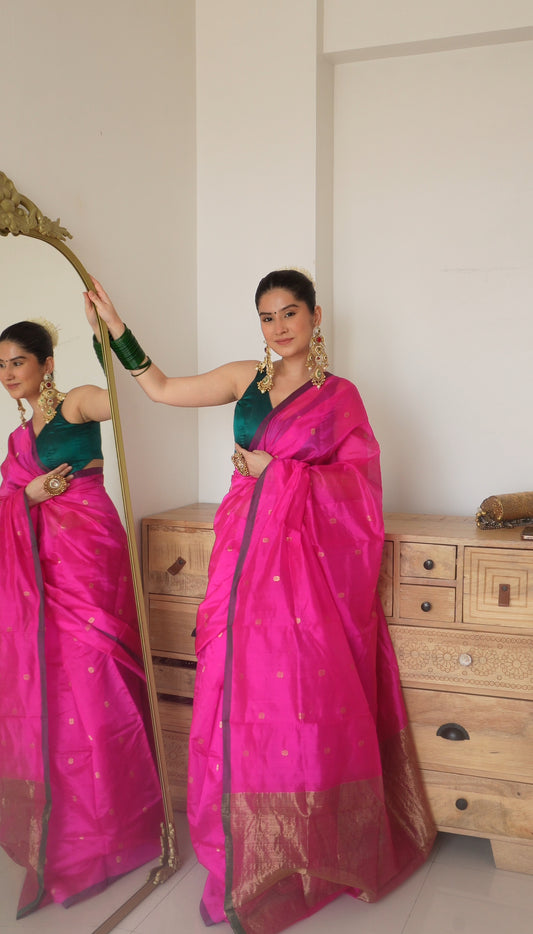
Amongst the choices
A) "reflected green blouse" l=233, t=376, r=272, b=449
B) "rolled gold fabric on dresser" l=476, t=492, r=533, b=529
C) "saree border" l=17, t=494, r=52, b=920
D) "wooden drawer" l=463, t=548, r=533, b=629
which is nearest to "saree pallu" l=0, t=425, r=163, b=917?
"saree border" l=17, t=494, r=52, b=920

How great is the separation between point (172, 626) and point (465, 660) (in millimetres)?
911

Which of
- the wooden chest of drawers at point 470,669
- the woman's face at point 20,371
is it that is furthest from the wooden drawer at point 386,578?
the woman's face at point 20,371

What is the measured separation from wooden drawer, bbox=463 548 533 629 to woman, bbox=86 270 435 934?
0.89 feet

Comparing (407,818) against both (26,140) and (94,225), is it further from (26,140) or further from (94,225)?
A: (26,140)

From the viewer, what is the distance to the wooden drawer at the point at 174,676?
2604 mm

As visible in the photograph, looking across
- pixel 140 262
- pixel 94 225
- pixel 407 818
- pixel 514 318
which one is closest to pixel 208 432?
pixel 140 262

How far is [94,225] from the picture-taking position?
241 cm

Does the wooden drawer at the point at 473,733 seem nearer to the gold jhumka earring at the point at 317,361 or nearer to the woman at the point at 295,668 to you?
the woman at the point at 295,668

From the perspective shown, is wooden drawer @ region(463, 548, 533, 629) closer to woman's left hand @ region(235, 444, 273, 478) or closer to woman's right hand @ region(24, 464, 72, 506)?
woman's left hand @ region(235, 444, 273, 478)

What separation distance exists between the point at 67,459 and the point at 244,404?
539mm

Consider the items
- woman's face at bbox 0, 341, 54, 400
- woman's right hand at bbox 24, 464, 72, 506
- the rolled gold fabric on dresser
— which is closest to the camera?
woman's face at bbox 0, 341, 54, 400

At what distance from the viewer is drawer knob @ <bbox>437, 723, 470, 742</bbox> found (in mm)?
2326

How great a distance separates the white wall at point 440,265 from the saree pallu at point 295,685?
0.74m

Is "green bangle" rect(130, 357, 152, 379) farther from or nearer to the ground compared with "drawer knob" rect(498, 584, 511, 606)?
farther from the ground
